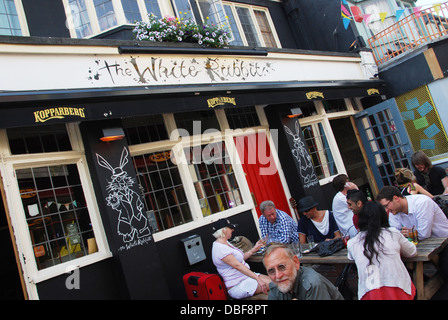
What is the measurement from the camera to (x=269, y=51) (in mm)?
7969

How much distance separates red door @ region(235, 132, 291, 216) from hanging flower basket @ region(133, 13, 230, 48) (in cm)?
207

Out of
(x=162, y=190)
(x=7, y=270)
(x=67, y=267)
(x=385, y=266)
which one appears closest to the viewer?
(x=385, y=266)

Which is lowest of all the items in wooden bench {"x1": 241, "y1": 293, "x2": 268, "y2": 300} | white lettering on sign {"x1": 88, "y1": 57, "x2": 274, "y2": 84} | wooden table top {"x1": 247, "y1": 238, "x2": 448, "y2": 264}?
wooden bench {"x1": 241, "y1": 293, "x2": 268, "y2": 300}

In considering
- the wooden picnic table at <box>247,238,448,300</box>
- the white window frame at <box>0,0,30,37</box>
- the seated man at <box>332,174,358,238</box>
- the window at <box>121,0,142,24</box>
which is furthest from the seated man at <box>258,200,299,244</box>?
the white window frame at <box>0,0,30,37</box>

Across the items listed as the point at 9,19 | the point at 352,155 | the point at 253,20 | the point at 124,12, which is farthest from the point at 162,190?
the point at 352,155

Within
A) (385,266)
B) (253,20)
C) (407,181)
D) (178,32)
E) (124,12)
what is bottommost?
(385,266)

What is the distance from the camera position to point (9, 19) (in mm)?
6445

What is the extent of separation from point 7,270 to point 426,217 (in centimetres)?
773

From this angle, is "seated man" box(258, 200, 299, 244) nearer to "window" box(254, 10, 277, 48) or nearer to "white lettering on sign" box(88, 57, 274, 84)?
"white lettering on sign" box(88, 57, 274, 84)

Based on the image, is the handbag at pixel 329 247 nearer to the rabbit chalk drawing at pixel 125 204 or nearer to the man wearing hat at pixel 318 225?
the man wearing hat at pixel 318 225

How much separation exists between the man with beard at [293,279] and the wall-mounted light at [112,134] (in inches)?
134

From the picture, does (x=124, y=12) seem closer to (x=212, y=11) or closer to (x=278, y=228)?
(x=212, y=11)

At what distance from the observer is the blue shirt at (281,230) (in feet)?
19.1

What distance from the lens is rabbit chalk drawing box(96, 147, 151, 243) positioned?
17.2 feet
